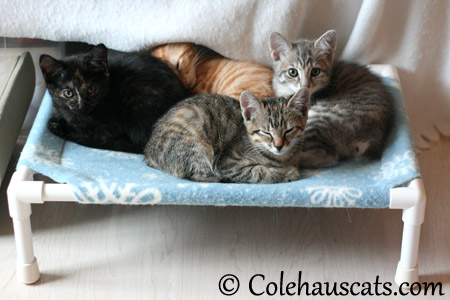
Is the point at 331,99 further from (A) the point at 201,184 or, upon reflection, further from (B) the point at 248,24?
(A) the point at 201,184

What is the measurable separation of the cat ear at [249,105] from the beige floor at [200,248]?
0.43 m

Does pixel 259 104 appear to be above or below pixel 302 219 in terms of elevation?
above

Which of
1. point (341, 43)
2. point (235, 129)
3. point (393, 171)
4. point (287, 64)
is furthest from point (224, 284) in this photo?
point (341, 43)

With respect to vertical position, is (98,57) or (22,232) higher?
(98,57)

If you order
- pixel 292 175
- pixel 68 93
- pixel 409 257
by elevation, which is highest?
pixel 68 93

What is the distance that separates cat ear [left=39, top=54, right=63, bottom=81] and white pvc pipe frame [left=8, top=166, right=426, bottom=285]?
0.33m

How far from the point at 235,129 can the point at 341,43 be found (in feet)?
2.22

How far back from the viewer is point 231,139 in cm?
180

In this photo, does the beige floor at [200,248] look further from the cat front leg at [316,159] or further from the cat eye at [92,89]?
the cat eye at [92,89]

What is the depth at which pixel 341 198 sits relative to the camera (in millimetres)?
1613

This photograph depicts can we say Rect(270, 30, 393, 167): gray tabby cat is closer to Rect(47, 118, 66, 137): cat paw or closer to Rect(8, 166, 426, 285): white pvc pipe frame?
Rect(8, 166, 426, 285): white pvc pipe frame

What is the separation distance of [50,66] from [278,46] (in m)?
0.73

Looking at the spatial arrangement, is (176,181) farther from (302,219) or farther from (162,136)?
(302,219)

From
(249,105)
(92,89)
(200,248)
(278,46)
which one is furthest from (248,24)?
(200,248)
